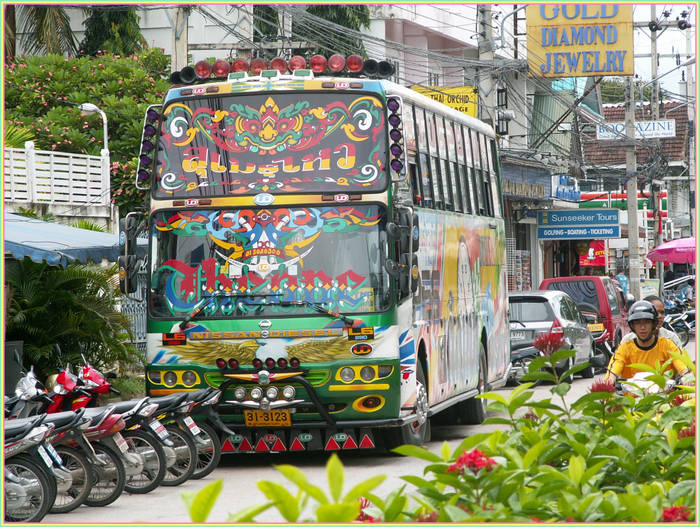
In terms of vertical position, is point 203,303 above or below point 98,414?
above

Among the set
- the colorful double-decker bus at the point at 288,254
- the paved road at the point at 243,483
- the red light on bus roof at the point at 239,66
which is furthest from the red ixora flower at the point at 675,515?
the red light on bus roof at the point at 239,66

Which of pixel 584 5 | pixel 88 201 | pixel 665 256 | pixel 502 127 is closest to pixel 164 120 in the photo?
pixel 88 201

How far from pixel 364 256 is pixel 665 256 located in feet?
91.1

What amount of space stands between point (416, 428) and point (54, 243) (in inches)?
181

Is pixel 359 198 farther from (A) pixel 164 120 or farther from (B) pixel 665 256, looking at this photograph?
(B) pixel 665 256

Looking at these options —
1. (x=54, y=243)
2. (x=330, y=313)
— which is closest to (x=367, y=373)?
(x=330, y=313)

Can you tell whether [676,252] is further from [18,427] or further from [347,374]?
[18,427]

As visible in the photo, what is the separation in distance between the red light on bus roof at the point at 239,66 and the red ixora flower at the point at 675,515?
31.2 feet

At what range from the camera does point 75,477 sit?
9984 millimetres

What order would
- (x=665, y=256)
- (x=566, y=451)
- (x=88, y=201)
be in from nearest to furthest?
(x=566, y=451)
(x=88, y=201)
(x=665, y=256)

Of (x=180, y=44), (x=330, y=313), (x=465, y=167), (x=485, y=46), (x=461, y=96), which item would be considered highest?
(x=485, y=46)

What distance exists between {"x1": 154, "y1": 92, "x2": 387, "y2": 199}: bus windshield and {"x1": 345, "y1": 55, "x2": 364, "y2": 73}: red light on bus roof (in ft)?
1.74

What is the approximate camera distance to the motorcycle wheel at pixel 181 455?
1136 cm

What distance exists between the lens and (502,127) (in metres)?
32.1
